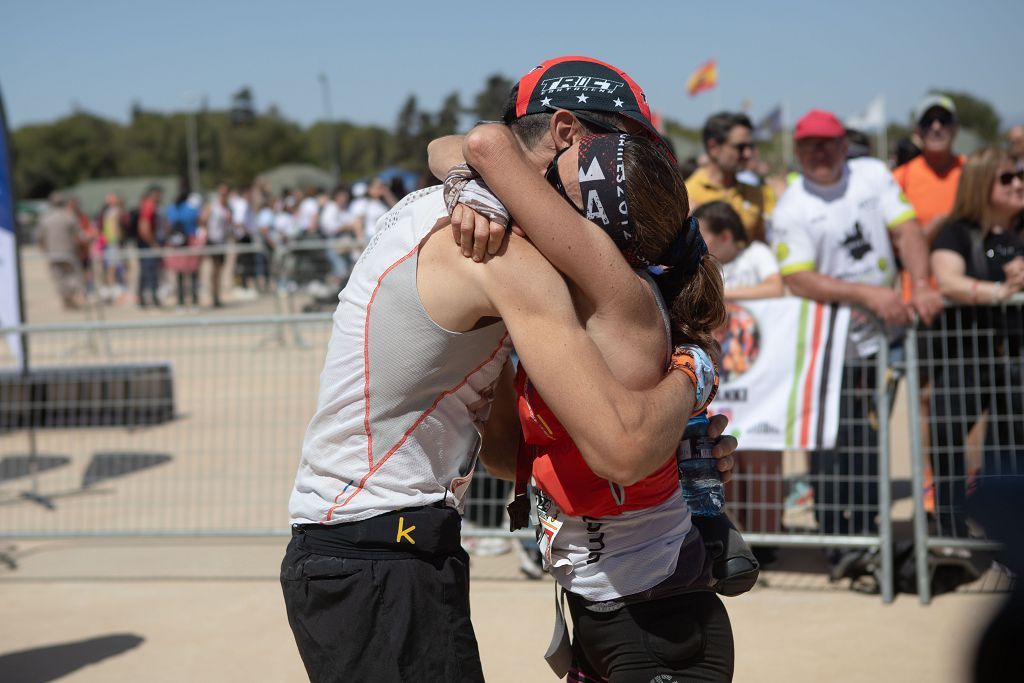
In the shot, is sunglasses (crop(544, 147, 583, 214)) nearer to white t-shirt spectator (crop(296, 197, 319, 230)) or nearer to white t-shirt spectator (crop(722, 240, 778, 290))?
white t-shirt spectator (crop(722, 240, 778, 290))

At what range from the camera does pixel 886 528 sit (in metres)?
5.00

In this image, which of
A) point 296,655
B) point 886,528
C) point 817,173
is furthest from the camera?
point 817,173

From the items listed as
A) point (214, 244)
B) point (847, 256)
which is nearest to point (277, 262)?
point (214, 244)

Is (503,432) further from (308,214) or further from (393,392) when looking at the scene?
(308,214)

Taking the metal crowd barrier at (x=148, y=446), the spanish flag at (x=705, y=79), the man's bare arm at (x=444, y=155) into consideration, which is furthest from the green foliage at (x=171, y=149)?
the man's bare arm at (x=444, y=155)

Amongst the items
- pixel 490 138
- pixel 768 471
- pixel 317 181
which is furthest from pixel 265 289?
pixel 317 181

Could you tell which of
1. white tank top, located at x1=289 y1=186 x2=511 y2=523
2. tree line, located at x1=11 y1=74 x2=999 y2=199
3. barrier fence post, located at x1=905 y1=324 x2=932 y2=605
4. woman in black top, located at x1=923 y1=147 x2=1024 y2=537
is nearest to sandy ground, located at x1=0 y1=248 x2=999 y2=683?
barrier fence post, located at x1=905 y1=324 x2=932 y2=605

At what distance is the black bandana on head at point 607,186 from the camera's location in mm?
1908

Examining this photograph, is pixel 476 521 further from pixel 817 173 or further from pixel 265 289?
pixel 265 289

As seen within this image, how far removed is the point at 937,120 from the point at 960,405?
9.76ft

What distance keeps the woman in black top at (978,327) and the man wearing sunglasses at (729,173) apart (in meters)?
1.40

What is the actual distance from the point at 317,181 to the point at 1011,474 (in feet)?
152

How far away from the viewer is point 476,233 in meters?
1.86

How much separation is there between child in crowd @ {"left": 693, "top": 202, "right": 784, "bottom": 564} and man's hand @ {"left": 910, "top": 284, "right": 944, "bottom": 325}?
68 cm
